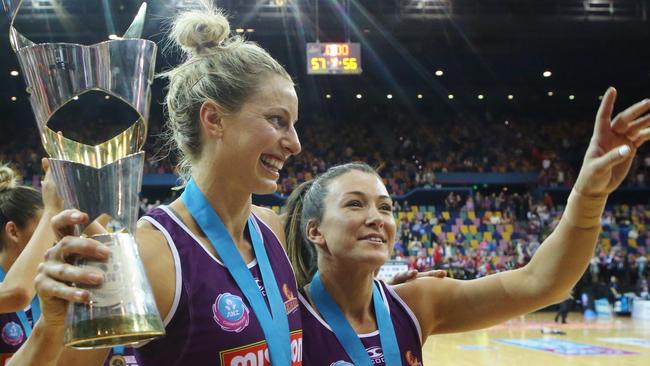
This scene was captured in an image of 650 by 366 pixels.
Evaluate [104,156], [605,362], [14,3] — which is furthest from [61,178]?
[605,362]

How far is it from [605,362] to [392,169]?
14.8 meters

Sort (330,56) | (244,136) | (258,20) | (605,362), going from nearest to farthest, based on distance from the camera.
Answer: (244,136), (605,362), (330,56), (258,20)

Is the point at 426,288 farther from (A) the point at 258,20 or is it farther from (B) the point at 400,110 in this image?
(B) the point at 400,110

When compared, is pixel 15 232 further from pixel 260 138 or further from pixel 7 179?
pixel 260 138

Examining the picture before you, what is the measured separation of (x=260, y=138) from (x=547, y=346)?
9011mm

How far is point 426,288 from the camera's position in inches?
85.9

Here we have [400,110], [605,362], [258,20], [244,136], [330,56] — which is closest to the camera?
[244,136]

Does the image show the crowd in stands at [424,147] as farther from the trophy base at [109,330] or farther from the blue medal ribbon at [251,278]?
the trophy base at [109,330]

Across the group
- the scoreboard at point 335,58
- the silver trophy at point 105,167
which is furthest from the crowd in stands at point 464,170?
the silver trophy at point 105,167

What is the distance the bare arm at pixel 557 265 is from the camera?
5.67 feet

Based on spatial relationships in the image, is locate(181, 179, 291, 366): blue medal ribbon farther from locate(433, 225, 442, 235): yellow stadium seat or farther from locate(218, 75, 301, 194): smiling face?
locate(433, 225, 442, 235): yellow stadium seat

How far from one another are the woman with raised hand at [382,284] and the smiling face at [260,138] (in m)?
0.48

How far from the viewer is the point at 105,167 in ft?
3.71

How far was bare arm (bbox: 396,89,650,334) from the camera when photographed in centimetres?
173
